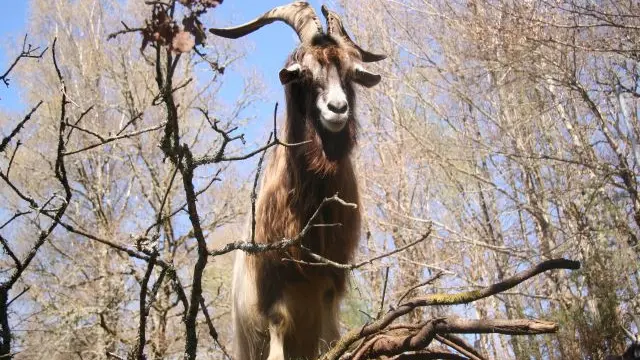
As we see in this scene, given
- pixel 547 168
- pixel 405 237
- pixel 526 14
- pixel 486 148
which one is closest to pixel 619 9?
pixel 526 14

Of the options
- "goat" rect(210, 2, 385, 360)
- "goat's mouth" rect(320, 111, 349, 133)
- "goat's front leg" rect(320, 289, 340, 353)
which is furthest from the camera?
"goat's front leg" rect(320, 289, 340, 353)

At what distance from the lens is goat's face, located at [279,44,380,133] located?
403 centimetres

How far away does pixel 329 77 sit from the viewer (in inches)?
168

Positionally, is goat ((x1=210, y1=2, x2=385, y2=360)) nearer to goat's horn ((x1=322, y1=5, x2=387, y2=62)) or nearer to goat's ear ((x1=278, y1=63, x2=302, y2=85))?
goat's ear ((x1=278, y1=63, x2=302, y2=85))

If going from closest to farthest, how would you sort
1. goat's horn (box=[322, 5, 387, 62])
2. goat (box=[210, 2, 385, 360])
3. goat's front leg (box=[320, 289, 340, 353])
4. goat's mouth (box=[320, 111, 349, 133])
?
goat's mouth (box=[320, 111, 349, 133]) < goat (box=[210, 2, 385, 360]) < goat's front leg (box=[320, 289, 340, 353]) < goat's horn (box=[322, 5, 387, 62])

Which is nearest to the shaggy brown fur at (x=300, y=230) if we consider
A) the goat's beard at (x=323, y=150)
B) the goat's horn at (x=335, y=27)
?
the goat's beard at (x=323, y=150)

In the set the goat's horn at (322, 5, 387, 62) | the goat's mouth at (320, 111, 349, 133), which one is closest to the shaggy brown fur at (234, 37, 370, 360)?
the goat's mouth at (320, 111, 349, 133)

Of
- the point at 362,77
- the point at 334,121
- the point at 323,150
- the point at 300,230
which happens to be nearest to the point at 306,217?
the point at 300,230

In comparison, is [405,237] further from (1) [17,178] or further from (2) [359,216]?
(1) [17,178]

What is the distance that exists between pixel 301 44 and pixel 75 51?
12.6m

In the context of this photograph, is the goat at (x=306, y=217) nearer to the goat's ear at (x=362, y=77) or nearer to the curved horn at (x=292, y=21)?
the goat's ear at (x=362, y=77)

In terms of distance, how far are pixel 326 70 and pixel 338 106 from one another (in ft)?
1.35

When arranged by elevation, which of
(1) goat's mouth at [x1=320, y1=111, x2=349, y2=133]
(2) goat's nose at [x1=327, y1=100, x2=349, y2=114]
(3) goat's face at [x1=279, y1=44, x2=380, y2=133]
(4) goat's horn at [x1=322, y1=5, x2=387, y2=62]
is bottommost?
(1) goat's mouth at [x1=320, y1=111, x2=349, y2=133]

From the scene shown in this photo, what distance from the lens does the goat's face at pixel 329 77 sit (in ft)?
13.2
